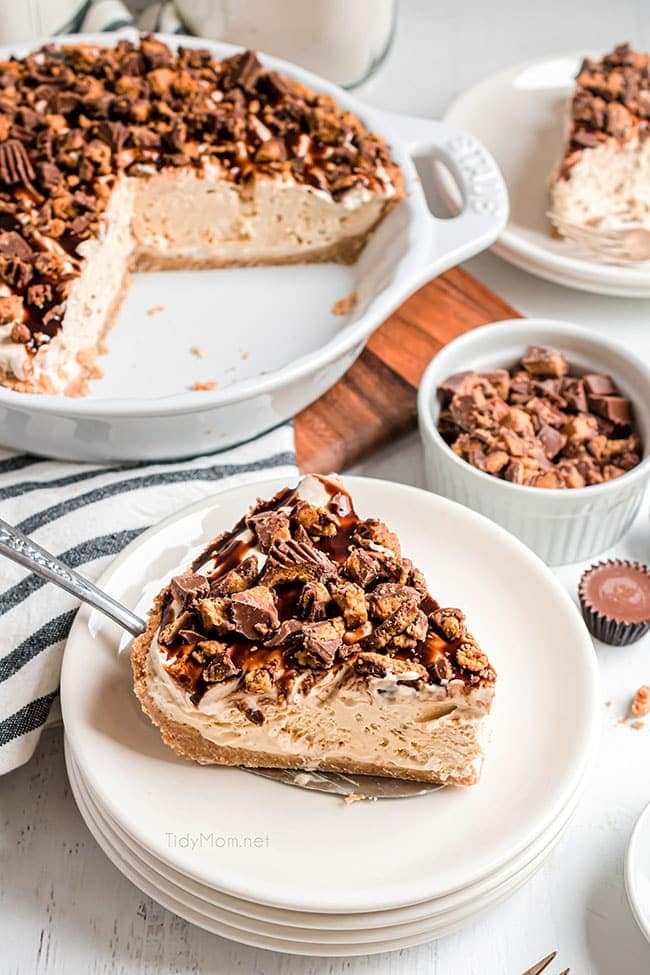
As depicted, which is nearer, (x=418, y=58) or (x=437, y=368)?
(x=437, y=368)

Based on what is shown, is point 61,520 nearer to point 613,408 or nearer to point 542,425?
point 542,425

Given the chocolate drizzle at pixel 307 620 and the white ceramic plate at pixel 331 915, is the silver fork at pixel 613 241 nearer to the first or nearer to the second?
the chocolate drizzle at pixel 307 620

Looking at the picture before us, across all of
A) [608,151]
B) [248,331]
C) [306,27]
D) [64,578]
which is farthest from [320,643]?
[306,27]

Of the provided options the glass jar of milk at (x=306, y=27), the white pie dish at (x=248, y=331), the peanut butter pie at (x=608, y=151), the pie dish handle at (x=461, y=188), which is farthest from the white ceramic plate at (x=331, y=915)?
the glass jar of milk at (x=306, y=27)

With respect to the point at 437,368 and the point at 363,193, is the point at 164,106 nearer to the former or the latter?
the point at 363,193

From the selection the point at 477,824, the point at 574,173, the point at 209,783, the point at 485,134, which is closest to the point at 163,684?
the point at 209,783

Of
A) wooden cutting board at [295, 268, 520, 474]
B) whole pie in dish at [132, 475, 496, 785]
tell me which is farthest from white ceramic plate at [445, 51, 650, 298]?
whole pie in dish at [132, 475, 496, 785]

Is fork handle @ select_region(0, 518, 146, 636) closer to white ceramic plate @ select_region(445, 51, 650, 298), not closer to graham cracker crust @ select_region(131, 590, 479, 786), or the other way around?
graham cracker crust @ select_region(131, 590, 479, 786)
